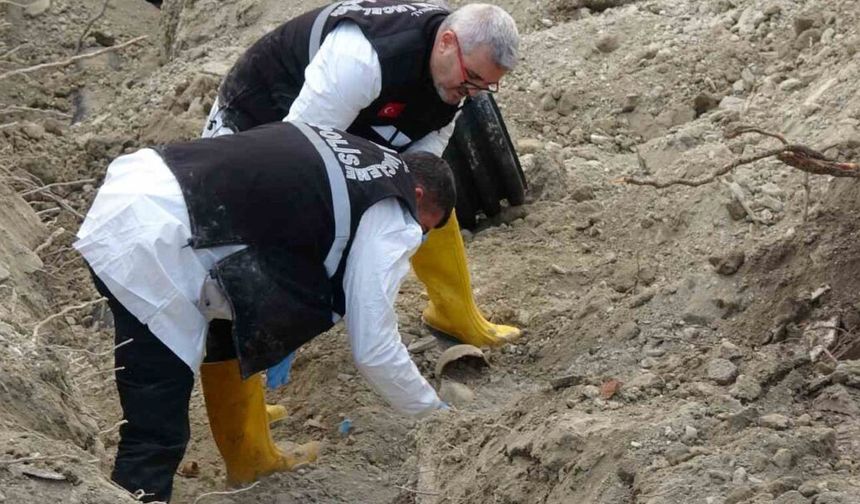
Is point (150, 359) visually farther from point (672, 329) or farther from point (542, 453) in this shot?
point (672, 329)

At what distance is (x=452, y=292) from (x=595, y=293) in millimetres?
588

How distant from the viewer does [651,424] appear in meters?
4.02

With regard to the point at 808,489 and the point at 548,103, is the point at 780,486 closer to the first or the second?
the point at 808,489

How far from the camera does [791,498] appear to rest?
3445 mm

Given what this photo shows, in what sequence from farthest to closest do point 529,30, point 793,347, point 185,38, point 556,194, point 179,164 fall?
point 185,38
point 529,30
point 556,194
point 793,347
point 179,164

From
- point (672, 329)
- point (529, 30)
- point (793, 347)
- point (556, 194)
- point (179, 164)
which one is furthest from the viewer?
point (529, 30)

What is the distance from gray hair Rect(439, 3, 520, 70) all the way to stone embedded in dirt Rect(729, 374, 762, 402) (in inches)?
51.0

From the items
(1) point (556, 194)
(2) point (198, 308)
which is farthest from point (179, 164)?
(1) point (556, 194)

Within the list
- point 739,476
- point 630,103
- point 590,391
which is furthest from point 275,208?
point 630,103

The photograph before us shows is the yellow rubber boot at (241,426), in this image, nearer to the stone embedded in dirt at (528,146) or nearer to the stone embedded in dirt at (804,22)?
the stone embedded in dirt at (528,146)

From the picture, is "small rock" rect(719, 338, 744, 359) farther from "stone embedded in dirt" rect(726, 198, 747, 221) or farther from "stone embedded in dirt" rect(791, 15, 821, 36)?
"stone embedded in dirt" rect(791, 15, 821, 36)

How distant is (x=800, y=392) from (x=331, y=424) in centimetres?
178

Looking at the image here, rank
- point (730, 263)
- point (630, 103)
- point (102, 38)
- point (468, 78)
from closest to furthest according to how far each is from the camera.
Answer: point (468, 78)
point (730, 263)
point (630, 103)
point (102, 38)

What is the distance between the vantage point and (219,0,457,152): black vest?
4723 mm
